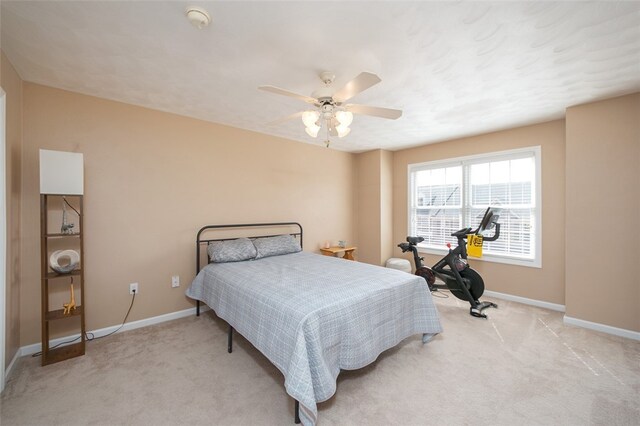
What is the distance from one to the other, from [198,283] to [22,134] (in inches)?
82.6

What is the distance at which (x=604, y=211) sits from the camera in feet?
9.31

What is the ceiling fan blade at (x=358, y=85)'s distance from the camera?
5.29 feet

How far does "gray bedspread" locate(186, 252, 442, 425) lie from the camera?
65.1 inches

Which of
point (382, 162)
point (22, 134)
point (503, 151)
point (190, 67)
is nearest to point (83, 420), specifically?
point (22, 134)

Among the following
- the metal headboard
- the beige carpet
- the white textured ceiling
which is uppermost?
the white textured ceiling

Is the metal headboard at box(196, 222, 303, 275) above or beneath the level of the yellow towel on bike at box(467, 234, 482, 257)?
above

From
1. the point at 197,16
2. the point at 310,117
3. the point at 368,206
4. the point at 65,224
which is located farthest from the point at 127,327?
the point at 368,206

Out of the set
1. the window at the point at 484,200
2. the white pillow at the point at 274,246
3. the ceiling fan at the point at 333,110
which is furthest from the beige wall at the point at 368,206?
the ceiling fan at the point at 333,110

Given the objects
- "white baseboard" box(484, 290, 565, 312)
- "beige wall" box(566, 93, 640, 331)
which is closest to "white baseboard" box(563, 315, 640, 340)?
"beige wall" box(566, 93, 640, 331)

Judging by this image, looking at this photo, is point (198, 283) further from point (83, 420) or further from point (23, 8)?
point (23, 8)

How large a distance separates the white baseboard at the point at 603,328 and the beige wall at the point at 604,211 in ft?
0.13

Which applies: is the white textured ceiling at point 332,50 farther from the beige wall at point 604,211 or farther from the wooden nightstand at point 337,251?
the wooden nightstand at point 337,251

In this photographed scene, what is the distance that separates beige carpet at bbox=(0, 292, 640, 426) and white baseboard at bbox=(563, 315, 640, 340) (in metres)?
0.09

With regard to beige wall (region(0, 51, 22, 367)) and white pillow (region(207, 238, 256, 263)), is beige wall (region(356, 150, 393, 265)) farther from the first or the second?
beige wall (region(0, 51, 22, 367))
